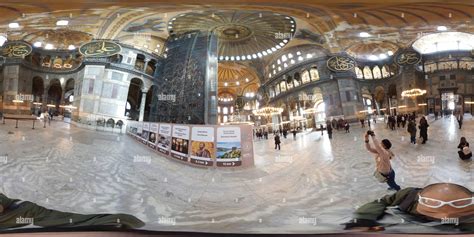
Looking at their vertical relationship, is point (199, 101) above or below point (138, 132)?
above

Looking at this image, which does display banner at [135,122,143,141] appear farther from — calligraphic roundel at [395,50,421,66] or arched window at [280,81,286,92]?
calligraphic roundel at [395,50,421,66]

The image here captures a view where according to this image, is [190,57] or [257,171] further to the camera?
[190,57]

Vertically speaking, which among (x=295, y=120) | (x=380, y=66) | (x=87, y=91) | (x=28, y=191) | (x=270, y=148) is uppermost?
(x=380, y=66)

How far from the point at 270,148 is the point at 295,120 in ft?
1.01

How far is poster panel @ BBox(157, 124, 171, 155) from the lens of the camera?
8.10 ft

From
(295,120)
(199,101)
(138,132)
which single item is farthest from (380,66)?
(138,132)

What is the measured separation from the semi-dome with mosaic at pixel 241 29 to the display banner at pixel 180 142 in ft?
2.27

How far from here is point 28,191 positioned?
8.21ft

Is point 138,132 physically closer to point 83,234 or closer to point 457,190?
point 83,234

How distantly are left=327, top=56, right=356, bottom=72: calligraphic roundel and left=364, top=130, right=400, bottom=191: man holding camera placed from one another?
0.56 metres

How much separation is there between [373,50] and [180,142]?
5.91 feet
